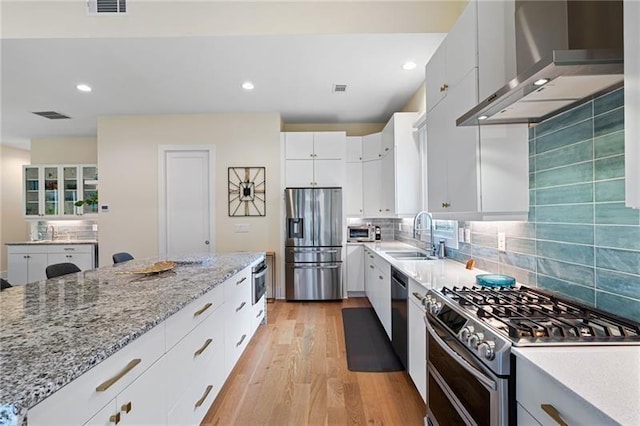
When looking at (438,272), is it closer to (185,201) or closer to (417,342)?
(417,342)

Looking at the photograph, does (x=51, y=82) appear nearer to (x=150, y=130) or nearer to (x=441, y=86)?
(x=150, y=130)

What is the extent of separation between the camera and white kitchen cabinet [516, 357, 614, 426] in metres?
0.74

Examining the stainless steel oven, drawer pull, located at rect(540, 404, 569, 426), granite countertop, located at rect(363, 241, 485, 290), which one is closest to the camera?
drawer pull, located at rect(540, 404, 569, 426)

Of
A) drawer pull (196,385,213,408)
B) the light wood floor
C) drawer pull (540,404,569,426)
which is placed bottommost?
the light wood floor

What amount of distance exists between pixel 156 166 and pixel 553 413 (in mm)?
5159

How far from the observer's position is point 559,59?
1011 millimetres

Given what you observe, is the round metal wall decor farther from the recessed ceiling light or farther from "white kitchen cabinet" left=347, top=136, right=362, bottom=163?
the recessed ceiling light

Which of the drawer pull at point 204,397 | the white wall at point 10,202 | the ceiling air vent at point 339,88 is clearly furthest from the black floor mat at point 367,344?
the white wall at point 10,202

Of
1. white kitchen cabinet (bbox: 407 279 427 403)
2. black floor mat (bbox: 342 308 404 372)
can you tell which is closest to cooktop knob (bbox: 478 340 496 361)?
white kitchen cabinet (bbox: 407 279 427 403)

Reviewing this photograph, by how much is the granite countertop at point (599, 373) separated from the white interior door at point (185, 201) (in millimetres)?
4495

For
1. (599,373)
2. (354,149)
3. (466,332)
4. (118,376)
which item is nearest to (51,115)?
(354,149)

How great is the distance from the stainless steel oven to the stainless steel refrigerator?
2808mm

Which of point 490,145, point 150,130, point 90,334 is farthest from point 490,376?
point 150,130

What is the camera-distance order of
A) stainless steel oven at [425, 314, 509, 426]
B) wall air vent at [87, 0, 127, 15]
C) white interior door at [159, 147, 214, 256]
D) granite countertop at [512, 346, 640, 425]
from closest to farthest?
granite countertop at [512, 346, 640, 425], stainless steel oven at [425, 314, 509, 426], wall air vent at [87, 0, 127, 15], white interior door at [159, 147, 214, 256]
